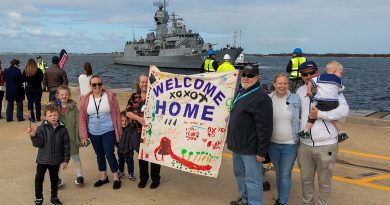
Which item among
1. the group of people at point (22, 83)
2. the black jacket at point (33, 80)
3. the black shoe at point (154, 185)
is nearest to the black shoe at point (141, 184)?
the black shoe at point (154, 185)

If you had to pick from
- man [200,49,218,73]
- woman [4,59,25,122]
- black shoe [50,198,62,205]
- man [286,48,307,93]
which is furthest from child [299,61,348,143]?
woman [4,59,25,122]

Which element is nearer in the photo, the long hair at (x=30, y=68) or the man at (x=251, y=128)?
the man at (x=251, y=128)

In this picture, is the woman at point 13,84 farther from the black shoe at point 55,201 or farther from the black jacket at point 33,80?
the black shoe at point 55,201

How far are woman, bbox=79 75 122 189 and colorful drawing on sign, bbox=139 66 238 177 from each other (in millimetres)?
499

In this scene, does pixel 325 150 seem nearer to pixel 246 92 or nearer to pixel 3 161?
pixel 246 92

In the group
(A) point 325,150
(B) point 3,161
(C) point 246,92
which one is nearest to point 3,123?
(B) point 3,161

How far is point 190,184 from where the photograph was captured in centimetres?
557

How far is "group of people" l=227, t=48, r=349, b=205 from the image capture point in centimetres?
390

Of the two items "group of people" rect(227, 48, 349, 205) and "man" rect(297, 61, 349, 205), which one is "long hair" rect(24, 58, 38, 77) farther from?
"man" rect(297, 61, 349, 205)

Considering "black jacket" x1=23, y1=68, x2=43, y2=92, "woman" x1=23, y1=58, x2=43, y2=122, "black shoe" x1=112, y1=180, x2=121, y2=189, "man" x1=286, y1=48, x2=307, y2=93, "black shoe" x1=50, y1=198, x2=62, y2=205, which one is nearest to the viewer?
"black shoe" x1=50, y1=198, x2=62, y2=205

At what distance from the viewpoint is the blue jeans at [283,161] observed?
4.29 m

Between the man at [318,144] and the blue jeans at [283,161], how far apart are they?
6.6 inches

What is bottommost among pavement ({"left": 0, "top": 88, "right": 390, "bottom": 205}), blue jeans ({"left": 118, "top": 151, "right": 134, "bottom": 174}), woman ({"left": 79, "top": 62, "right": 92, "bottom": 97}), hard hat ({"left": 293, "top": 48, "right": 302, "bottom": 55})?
pavement ({"left": 0, "top": 88, "right": 390, "bottom": 205})

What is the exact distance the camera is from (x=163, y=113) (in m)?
4.97
